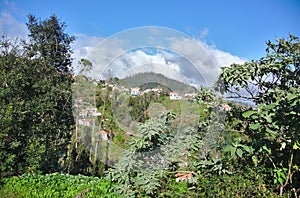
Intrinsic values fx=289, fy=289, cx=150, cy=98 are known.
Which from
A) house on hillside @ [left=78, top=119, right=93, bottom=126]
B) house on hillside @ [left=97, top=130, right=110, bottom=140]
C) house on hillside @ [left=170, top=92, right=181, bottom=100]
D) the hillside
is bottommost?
house on hillside @ [left=97, top=130, right=110, bottom=140]

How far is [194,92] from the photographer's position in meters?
3.56

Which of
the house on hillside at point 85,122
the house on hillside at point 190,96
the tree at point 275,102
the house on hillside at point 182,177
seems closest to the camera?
the tree at point 275,102

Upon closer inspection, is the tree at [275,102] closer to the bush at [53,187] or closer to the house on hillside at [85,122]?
the bush at [53,187]

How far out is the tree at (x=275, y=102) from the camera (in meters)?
2.83

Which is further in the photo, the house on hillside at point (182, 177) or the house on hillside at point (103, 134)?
the house on hillside at point (103, 134)

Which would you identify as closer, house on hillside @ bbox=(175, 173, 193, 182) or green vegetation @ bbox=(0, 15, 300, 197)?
green vegetation @ bbox=(0, 15, 300, 197)

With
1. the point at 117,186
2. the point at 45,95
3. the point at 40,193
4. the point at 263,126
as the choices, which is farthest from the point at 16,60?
the point at 263,126

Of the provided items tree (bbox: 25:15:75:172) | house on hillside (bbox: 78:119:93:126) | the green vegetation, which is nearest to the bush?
the green vegetation

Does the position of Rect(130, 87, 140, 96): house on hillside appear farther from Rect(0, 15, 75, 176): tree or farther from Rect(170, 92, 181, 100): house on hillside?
Rect(0, 15, 75, 176): tree

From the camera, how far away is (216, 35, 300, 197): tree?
283 centimetres

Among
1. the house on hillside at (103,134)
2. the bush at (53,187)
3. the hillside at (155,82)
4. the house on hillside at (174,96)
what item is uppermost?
the hillside at (155,82)

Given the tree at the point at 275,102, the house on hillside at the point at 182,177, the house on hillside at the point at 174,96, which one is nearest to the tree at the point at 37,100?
the house on hillside at the point at 182,177

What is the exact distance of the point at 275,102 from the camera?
3139 mm

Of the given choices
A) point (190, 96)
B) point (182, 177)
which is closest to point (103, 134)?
point (182, 177)
